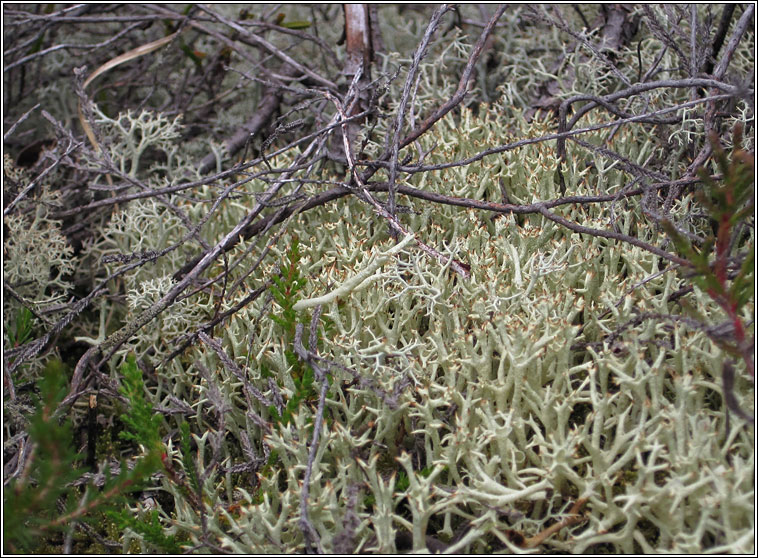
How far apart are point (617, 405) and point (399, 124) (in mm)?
937

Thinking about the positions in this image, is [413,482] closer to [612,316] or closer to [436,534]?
[436,534]

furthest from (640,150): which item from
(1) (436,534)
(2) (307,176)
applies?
(1) (436,534)

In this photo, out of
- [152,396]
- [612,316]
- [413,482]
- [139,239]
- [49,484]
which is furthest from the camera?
[139,239]

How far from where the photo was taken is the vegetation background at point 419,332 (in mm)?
1233

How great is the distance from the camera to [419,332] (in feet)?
5.60

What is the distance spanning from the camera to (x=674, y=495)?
1173mm

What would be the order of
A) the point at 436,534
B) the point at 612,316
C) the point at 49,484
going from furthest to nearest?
the point at 612,316, the point at 436,534, the point at 49,484

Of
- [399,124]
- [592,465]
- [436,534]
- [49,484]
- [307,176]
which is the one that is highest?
[399,124]

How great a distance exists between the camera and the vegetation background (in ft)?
4.05

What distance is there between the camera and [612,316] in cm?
155

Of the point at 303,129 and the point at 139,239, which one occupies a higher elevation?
the point at 303,129

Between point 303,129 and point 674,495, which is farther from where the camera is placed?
Answer: point 303,129

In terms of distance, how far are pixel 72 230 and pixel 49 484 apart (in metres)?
1.34

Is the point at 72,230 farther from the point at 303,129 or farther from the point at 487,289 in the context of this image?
the point at 487,289
